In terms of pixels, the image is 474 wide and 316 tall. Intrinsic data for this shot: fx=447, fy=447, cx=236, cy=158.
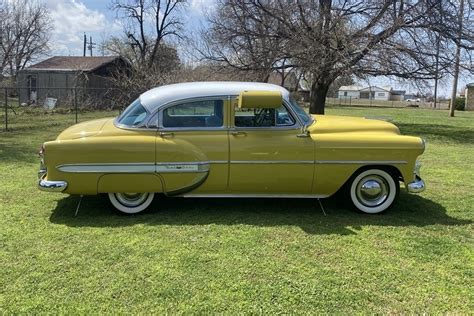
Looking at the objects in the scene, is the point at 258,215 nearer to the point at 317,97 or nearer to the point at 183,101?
the point at 183,101

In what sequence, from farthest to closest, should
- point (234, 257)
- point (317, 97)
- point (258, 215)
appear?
point (317, 97), point (258, 215), point (234, 257)

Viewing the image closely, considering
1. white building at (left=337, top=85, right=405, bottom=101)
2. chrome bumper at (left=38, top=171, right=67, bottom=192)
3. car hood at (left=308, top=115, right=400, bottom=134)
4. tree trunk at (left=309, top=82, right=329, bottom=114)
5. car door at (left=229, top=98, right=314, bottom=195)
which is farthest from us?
white building at (left=337, top=85, right=405, bottom=101)

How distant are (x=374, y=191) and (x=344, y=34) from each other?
12.5 m

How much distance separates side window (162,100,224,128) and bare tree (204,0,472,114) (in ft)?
39.9

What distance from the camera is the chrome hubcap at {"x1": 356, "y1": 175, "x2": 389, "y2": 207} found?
5.67 m

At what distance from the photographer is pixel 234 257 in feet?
14.0

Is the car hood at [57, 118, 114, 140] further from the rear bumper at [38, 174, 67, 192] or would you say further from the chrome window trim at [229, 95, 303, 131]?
the chrome window trim at [229, 95, 303, 131]

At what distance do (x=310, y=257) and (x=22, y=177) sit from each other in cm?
557

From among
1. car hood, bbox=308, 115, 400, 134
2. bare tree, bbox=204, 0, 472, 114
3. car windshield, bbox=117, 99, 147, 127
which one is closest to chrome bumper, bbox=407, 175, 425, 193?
car hood, bbox=308, 115, 400, 134

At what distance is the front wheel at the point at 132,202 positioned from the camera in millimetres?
5555

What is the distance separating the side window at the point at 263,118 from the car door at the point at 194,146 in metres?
0.17

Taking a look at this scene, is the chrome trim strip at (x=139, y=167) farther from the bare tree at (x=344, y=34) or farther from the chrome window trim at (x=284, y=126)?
the bare tree at (x=344, y=34)

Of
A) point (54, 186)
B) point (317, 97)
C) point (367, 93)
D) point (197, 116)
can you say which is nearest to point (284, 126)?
point (197, 116)

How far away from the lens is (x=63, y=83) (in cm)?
3316
